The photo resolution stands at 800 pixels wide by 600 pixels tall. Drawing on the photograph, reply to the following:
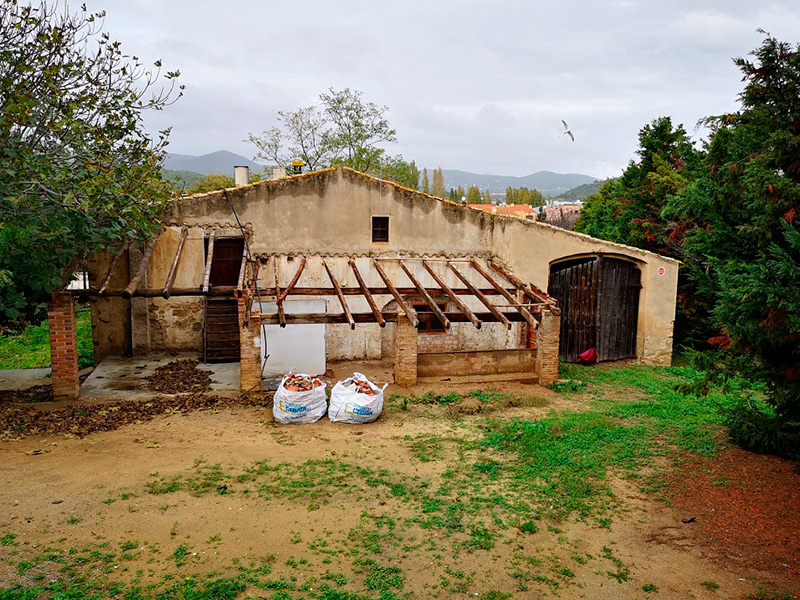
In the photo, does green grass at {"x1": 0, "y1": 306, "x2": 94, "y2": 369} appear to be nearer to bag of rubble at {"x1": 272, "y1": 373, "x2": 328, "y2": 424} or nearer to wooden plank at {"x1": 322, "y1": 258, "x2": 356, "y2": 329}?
wooden plank at {"x1": 322, "y1": 258, "x2": 356, "y2": 329}

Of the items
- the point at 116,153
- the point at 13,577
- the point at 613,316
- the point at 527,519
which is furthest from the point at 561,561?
the point at 613,316

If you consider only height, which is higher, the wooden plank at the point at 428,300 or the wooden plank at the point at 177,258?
the wooden plank at the point at 177,258

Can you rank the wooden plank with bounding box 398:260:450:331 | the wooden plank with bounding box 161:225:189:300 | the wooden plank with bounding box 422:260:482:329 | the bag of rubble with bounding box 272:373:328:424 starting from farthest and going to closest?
the wooden plank with bounding box 422:260:482:329, the wooden plank with bounding box 398:260:450:331, the wooden plank with bounding box 161:225:189:300, the bag of rubble with bounding box 272:373:328:424

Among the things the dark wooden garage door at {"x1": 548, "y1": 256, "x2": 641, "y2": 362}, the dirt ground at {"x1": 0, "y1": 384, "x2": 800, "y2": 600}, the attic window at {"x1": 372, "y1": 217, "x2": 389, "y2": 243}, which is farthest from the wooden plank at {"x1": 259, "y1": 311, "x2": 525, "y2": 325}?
the dark wooden garage door at {"x1": 548, "y1": 256, "x2": 641, "y2": 362}

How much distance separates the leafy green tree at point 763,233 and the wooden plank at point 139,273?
10252mm

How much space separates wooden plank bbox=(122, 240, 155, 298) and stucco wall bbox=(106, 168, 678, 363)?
110 centimetres

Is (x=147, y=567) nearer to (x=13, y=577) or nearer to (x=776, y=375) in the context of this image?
(x=13, y=577)

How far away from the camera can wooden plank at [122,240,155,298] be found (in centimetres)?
1091

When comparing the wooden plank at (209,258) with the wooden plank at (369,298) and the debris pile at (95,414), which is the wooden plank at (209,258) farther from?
A: the wooden plank at (369,298)

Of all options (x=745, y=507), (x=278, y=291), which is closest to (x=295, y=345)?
(x=278, y=291)

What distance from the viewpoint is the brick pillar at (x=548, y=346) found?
13.3 metres

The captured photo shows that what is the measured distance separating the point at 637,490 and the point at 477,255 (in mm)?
9470

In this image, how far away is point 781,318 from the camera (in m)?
6.55

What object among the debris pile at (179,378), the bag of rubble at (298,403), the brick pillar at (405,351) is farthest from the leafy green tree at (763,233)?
the debris pile at (179,378)
